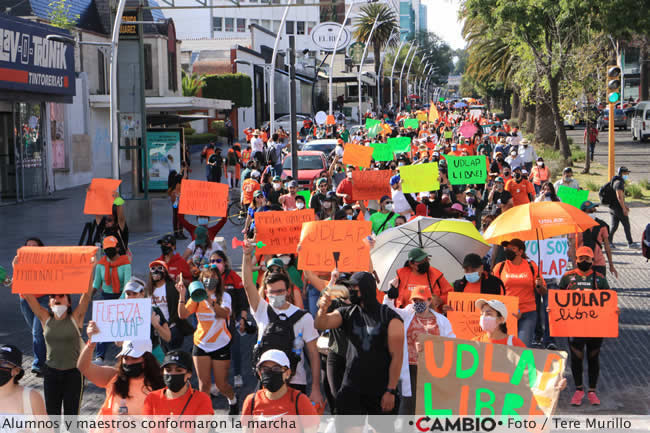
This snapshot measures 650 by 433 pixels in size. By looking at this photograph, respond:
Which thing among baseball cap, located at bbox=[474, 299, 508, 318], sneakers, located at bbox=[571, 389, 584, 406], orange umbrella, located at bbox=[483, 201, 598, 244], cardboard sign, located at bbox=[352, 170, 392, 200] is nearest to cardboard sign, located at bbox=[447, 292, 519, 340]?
baseball cap, located at bbox=[474, 299, 508, 318]

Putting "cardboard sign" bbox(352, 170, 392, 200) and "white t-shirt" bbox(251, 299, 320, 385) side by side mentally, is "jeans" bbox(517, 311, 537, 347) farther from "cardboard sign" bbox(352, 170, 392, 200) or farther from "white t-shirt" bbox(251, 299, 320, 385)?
"cardboard sign" bbox(352, 170, 392, 200)

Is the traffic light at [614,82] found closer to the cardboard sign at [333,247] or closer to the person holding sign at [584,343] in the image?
the person holding sign at [584,343]

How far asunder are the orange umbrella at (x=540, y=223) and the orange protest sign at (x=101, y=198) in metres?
5.44

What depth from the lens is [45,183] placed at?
1128 inches

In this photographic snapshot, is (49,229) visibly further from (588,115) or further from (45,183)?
(588,115)

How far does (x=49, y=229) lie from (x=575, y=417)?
15447 millimetres

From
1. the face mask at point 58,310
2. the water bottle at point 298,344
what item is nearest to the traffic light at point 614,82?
the water bottle at point 298,344

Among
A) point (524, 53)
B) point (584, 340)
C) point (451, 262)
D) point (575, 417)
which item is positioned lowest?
point (575, 417)

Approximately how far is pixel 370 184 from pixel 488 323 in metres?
8.92

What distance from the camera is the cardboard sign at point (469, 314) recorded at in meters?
6.98

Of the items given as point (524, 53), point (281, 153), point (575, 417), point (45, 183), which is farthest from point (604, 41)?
point (575, 417)

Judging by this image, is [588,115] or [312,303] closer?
[312,303]

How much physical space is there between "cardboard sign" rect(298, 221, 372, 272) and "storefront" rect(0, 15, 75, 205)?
17099mm

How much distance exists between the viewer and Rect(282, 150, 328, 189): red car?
2435 centimetres
